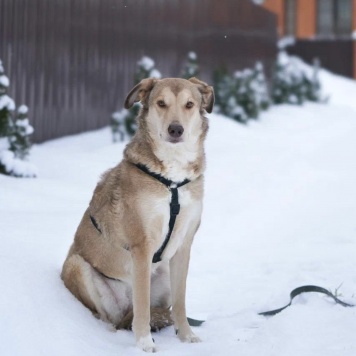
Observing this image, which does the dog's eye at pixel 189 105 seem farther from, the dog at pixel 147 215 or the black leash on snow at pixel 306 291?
the black leash on snow at pixel 306 291

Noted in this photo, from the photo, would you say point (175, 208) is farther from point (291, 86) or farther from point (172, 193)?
point (291, 86)

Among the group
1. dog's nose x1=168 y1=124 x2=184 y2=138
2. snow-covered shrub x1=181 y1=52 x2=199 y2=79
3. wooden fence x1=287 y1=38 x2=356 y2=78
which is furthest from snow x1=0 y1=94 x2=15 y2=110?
wooden fence x1=287 y1=38 x2=356 y2=78

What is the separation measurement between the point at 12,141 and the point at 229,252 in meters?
2.84

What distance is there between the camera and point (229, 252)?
7305 mm

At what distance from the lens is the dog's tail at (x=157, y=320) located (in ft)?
15.8

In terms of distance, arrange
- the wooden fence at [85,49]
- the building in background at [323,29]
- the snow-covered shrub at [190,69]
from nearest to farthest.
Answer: the wooden fence at [85,49], the snow-covered shrub at [190,69], the building in background at [323,29]

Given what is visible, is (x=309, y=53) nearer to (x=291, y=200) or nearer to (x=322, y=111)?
(x=322, y=111)

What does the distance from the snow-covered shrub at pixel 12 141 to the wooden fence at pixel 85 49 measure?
5.86 ft

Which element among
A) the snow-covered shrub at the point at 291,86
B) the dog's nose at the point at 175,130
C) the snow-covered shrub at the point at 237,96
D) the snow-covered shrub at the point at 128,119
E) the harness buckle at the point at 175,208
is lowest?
the snow-covered shrub at the point at 291,86

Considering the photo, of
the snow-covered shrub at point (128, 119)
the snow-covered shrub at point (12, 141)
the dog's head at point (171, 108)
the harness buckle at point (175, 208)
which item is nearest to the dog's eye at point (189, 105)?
the dog's head at point (171, 108)

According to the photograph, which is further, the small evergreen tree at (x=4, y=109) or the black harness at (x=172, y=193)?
the small evergreen tree at (x=4, y=109)

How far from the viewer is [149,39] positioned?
15688 mm

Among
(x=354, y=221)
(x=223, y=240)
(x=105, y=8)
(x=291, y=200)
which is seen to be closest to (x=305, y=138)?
(x=105, y=8)

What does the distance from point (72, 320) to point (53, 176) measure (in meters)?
4.75
